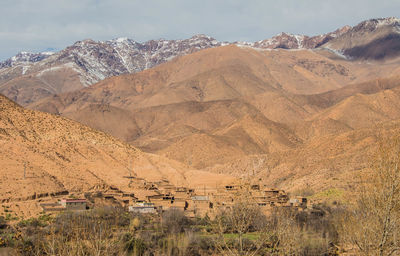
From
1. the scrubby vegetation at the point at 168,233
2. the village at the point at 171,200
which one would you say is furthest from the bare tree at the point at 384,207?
the village at the point at 171,200

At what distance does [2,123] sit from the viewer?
6512cm

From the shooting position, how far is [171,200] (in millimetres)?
51969

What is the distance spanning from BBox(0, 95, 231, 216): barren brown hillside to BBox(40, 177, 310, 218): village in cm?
287

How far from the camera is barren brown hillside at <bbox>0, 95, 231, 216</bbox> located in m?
50.0

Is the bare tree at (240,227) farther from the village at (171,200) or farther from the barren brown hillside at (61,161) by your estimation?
the barren brown hillside at (61,161)

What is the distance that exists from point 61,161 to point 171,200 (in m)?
17.4

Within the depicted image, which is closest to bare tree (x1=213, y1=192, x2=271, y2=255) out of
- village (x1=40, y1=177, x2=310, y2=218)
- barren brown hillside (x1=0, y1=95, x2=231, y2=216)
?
village (x1=40, y1=177, x2=310, y2=218)

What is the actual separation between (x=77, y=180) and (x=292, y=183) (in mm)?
36570

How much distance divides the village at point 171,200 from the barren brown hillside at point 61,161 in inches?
113

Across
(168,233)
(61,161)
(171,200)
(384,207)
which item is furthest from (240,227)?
(61,161)

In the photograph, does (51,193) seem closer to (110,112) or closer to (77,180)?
(77,180)

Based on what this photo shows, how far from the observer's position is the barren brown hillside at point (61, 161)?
50.0m

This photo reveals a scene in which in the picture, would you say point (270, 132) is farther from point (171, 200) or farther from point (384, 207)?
point (384, 207)

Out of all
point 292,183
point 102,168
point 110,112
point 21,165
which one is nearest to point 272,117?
point 110,112
